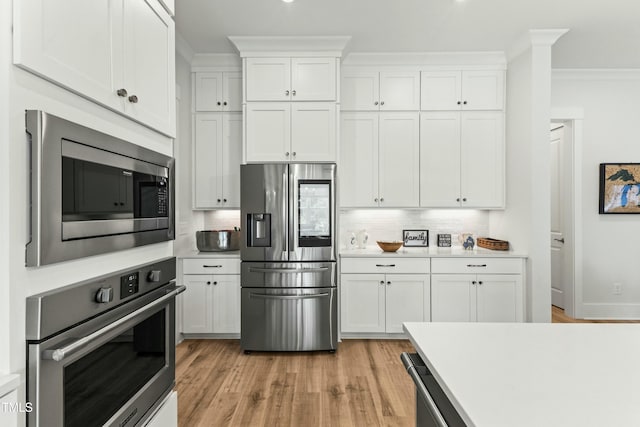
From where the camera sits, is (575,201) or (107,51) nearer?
(107,51)

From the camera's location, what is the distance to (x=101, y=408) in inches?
47.8

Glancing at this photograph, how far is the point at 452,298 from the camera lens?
12.9ft

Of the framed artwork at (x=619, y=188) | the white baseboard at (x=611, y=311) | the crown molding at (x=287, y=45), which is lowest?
the white baseboard at (x=611, y=311)

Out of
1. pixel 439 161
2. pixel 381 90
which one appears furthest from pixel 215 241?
pixel 439 161

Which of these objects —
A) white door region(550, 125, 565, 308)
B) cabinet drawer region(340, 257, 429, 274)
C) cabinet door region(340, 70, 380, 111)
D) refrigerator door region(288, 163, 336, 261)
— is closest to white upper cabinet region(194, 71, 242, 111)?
cabinet door region(340, 70, 380, 111)

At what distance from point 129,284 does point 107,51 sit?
76cm

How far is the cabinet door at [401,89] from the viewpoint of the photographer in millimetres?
4184

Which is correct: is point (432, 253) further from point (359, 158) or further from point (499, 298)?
point (359, 158)

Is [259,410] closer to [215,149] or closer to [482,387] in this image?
[482,387]

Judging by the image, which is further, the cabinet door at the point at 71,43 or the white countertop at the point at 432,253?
the white countertop at the point at 432,253

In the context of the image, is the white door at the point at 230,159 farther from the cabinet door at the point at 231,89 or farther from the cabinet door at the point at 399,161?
the cabinet door at the point at 399,161

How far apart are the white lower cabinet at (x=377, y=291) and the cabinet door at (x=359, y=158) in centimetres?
69

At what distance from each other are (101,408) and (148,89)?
1139 millimetres

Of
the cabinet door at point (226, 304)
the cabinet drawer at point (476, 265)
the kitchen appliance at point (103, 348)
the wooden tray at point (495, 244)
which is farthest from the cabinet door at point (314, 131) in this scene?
the kitchen appliance at point (103, 348)
